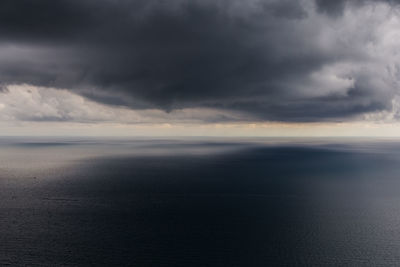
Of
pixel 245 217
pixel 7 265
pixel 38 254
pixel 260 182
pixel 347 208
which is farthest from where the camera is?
pixel 260 182

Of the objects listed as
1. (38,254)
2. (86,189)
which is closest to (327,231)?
(38,254)

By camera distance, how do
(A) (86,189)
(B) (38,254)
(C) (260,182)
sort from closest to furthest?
(B) (38,254) → (A) (86,189) → (C) (260,182)

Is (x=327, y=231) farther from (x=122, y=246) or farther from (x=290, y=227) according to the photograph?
(x=122, y=246)

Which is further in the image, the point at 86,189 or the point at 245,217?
the point at 86,189

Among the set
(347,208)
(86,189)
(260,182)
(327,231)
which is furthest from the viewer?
(260,182)

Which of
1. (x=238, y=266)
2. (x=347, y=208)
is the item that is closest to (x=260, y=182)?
(x=347, y=208)

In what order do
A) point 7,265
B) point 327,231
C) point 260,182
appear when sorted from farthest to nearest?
point 260,182 < point 327,231 < point 7,265

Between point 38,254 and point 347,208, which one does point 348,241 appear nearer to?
point 347,208

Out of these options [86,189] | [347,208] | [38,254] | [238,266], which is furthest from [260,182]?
[38,254]

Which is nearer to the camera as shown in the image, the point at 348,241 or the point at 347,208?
the point at 348,241
